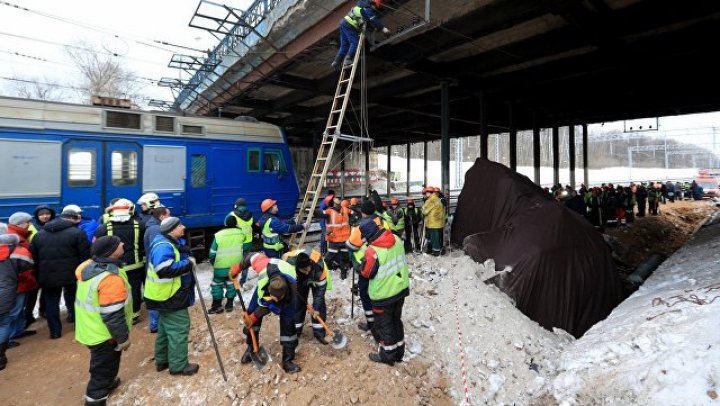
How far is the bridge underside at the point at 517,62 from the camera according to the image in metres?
7.54

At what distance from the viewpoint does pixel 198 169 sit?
8508mm

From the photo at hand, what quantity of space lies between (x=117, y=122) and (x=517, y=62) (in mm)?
10478

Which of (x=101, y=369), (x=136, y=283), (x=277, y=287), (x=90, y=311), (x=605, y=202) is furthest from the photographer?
(x=605, y=202)

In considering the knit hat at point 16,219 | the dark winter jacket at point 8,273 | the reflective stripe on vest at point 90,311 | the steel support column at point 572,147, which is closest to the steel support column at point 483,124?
the steel support column at point 572,147

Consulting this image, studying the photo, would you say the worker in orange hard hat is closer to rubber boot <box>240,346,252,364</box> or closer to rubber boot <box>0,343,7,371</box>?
rubber boot <box>240,346,252,364</box>

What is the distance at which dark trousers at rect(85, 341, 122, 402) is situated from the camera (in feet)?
10.9

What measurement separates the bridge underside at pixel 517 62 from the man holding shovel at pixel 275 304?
5.95 metres

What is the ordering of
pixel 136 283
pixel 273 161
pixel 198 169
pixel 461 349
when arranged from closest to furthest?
pixel 461 349 < pixel 136 283 < pixel 198 169 < pixel 273 161

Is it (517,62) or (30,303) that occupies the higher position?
(517,62)

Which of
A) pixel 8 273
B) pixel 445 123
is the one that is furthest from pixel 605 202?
pixel 8 273

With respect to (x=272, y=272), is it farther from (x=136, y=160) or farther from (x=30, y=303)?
(x=136, y=160)

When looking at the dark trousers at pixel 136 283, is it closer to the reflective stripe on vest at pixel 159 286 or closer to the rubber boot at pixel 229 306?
the rubber boot at pixel 229 306

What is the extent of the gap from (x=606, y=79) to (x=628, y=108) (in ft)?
22.8

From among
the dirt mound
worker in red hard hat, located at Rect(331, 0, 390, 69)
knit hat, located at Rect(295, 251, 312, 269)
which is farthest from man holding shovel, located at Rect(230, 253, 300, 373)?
the dirt mound
